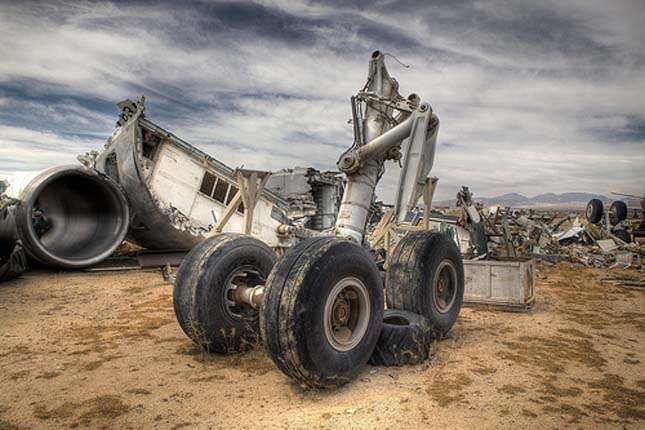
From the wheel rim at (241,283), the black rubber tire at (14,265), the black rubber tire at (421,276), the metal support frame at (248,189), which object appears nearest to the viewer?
the wheel rim at (241,283)

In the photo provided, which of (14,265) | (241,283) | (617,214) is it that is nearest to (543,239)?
(617,214)

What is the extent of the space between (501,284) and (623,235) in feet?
48.3

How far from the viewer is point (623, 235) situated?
18594mm

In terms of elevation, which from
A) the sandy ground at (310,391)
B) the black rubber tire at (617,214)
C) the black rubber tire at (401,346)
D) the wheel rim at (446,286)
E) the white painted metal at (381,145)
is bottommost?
the sandy ground at (310,391)

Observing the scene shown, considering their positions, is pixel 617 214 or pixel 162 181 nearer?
pixel 162 181

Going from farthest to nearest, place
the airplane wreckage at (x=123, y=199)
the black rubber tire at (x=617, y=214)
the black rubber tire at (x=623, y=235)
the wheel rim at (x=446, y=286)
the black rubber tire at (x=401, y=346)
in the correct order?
the black rubber tire at (x=617, y=214)
the black rubber tire at (x=623, y=235)
the airplane wreckage at (x=123, y=199)
the wheel rim at (x=446, y=286)
the black rubber tire at (x=401, y=346)

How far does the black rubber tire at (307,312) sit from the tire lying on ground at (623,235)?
19184 mm

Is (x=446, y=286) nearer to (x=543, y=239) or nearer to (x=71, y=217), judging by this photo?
(x=71, y=217)

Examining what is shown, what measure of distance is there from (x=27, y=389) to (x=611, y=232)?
69.9 feet

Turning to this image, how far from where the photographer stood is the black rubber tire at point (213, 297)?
4.46 metres

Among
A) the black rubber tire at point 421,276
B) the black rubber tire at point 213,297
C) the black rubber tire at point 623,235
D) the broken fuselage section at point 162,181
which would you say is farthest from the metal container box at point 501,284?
the black rubber tire at point 623,235

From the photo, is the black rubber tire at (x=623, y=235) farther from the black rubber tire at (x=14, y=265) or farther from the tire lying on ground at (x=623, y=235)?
the black rubber tire at (x=14, y=265)

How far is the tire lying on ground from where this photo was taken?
60.5 feet

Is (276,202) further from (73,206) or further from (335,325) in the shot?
(335,325)
